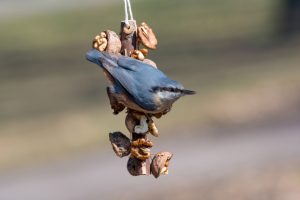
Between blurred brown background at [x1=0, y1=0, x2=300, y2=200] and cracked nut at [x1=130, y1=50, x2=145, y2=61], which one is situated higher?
blurred brown background at [x1=0, y1=0, x2=300, y2=200]

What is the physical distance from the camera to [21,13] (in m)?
17.4

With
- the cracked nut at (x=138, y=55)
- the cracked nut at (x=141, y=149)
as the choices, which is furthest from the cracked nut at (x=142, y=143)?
the cracked nut at (x=138, y=55)

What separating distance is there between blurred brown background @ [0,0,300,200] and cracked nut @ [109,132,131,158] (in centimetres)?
463

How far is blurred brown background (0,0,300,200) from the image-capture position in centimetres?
869

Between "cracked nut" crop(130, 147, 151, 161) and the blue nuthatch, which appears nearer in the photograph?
the blue nuthatch

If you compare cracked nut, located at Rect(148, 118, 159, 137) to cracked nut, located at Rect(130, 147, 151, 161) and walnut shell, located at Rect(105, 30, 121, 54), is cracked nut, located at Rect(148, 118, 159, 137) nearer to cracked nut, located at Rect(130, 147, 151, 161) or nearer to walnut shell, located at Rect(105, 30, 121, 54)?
cracked nut, located at Rect(130, 147, 151, 161)

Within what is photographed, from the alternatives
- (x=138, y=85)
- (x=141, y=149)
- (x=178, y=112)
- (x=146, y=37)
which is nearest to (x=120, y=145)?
(x=141, y=149)

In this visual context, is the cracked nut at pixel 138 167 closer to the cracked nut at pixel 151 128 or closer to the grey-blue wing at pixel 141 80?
the cracked nut at pixel 151 128

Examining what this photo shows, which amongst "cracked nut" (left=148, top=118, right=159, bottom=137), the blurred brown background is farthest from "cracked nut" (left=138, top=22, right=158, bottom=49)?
the blurred brown background

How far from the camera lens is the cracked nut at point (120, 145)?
3.49 meters

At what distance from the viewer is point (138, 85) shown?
3.33 meters

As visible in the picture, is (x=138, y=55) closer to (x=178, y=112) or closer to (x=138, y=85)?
(x=138, y=85)

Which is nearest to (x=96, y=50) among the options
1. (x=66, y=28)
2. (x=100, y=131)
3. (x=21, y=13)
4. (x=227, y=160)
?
(x=227, y=160)

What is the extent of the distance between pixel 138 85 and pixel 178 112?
23.3 feet
